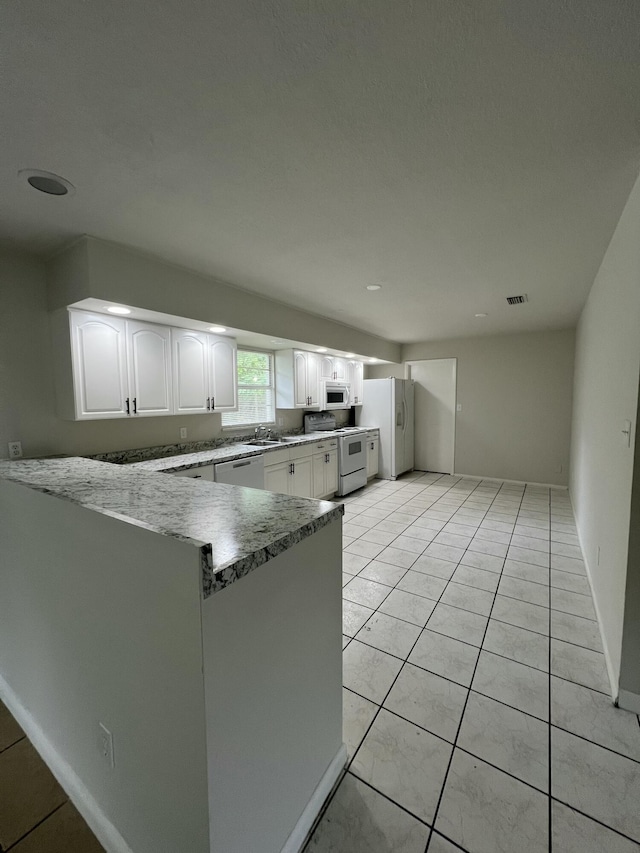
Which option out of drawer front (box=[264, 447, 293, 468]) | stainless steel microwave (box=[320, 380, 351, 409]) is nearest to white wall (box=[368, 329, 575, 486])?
stainless steel microwave (box=[320, 380, 351, 409])

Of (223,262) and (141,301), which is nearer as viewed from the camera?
(141,301)

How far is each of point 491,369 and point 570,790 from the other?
5540 millimetres

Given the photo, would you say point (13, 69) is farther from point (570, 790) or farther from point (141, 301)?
point (570, 790)

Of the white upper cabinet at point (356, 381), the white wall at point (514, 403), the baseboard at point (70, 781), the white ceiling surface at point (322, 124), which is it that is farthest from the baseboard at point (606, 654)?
the white upper cabinet at point (356, 381)

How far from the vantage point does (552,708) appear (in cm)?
167

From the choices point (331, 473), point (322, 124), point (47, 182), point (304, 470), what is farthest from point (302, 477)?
point (322, 124)

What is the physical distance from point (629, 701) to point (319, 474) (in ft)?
11.2

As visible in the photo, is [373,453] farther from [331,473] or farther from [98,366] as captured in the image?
[98,366]

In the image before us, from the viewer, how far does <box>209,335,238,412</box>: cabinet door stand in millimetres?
3426

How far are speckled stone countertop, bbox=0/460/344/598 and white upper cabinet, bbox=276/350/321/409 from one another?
3046 millimetres

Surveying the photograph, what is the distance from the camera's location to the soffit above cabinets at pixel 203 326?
242 centimetres

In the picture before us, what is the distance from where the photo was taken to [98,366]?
257 cm

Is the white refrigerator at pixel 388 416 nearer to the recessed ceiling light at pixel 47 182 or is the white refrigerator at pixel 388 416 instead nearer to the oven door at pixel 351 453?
the oven door at pixel 351 453

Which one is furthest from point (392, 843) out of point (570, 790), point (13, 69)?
point (13, 69)
